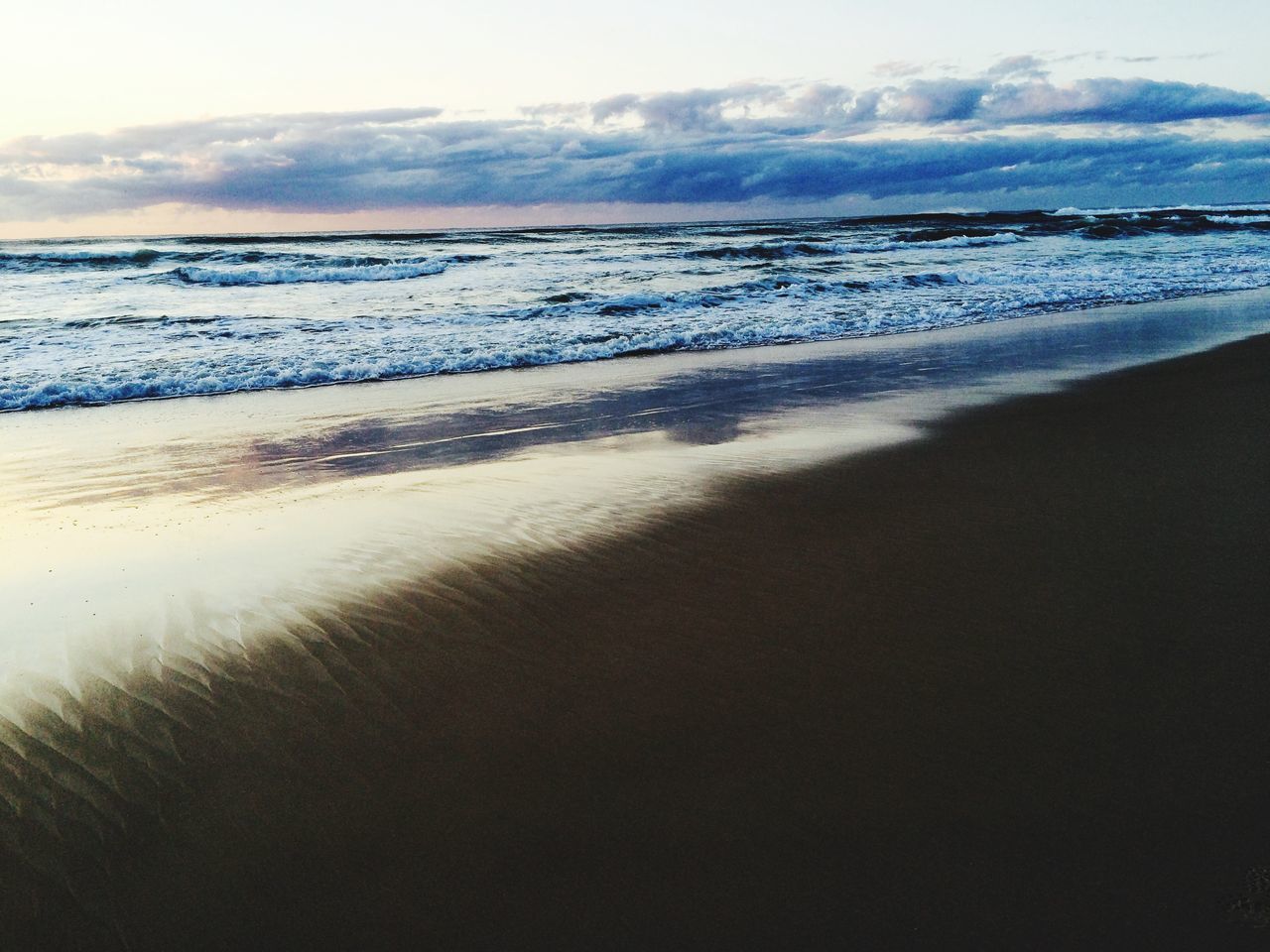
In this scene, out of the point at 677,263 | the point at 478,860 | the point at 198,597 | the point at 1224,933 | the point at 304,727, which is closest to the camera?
the point at 1224,933

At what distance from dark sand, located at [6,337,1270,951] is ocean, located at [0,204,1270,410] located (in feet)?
25.1

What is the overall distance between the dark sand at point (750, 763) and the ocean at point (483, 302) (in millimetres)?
7645

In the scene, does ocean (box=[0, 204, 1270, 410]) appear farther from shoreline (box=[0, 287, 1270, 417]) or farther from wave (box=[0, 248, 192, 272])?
wave (box=[0, 248, 192, 272])

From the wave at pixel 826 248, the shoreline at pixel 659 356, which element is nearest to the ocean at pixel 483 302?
the shoreline at pixel 659 356

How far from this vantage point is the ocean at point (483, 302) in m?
11.1

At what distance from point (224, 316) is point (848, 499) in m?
14.7

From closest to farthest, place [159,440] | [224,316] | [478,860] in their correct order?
1. [478,860]
2. [159,440]
3. [224,316]

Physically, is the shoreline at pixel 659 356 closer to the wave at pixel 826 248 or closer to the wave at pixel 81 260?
the wave at pixel 826 248

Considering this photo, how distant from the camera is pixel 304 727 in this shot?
2.85 m

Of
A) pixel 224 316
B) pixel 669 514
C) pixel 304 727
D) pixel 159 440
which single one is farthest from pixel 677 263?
pixel 304 727

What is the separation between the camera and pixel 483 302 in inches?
712

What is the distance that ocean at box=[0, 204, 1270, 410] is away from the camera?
1107 cm

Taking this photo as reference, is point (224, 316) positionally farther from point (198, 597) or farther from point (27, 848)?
point (27, 848)

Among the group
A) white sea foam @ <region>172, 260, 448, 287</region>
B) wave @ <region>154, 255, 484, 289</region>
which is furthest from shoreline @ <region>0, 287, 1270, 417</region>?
white sea foam @ <region>172, 260, 448, 287</region>
